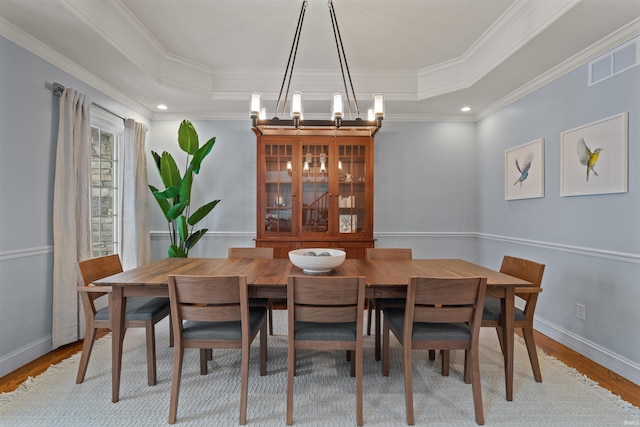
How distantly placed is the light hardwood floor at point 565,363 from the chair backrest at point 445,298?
1.22 metres

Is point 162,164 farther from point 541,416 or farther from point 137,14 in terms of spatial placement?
point 541,416

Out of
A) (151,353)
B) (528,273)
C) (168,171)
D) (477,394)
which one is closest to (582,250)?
(528,273)

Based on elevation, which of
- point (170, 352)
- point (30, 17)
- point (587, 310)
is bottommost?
point (170, 352)

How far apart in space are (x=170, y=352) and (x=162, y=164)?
2073 millimetres

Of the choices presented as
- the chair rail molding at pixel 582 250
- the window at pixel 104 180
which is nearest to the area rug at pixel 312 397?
the chair rail molding at pixel 582 250

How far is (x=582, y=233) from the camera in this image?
8.19 feet

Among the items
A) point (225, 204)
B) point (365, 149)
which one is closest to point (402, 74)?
point (365, 149)

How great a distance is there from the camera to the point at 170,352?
248cm

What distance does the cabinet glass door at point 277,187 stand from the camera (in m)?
3.86

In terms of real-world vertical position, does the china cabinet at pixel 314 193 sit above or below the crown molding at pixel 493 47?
below

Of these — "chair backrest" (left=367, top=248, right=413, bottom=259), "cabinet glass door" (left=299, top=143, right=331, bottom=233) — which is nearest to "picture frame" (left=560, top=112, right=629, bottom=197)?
"chair backrest" (left=367, top=248, right=413, bottom=259)

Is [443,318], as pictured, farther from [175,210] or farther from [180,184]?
[180,184]

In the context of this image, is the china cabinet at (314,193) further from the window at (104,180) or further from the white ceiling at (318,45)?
the window at (104,180)

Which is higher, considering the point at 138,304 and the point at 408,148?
the point at 408,148
